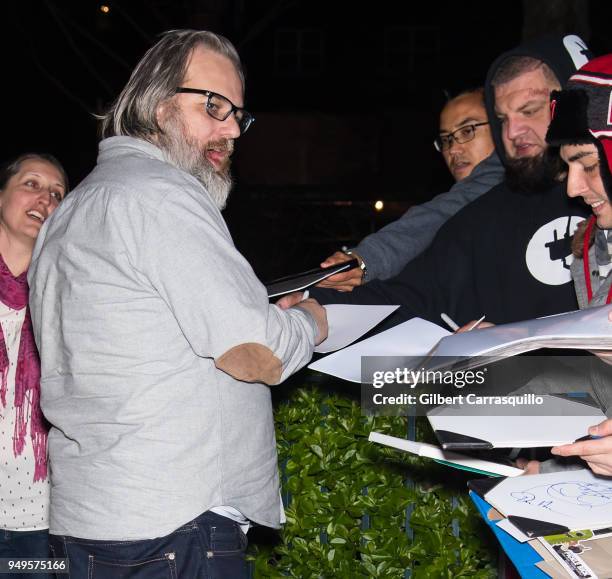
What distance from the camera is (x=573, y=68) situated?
3.29 metres

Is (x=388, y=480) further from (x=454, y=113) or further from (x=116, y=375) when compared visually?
(x=454, y=113)

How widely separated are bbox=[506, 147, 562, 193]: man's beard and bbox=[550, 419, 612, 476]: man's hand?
4.95 feet

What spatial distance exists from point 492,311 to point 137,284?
5.02 feet

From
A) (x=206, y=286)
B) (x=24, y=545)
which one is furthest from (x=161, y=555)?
(x=24, y=545)

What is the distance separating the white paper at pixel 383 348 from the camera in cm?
220

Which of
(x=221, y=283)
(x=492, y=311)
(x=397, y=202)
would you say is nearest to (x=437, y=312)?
(x=492, y=311)

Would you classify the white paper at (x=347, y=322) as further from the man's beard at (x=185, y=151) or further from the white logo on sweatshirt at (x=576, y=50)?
the white logo on sweatshirt at (x=576, y=50)

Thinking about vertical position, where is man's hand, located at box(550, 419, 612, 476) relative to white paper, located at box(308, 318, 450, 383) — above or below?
below

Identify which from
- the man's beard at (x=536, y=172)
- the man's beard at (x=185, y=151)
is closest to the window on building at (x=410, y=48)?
the man's beard at (x=536, y=172)

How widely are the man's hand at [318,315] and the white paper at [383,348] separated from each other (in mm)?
159

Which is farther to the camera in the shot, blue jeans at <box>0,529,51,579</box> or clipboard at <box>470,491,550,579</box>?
blue jeans at <box>0,529,51,579</box>

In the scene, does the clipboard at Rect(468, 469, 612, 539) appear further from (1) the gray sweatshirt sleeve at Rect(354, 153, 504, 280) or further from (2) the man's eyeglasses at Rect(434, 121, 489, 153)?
(2) the man's eyeglasses at Rect(434, 121, 489, 153)

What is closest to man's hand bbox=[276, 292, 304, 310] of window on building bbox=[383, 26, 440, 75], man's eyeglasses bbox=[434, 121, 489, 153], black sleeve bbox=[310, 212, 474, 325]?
black sleeve bbox=[310, 212, 474, 325]

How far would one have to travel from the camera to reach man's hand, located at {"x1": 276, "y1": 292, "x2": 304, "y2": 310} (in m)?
2.74
